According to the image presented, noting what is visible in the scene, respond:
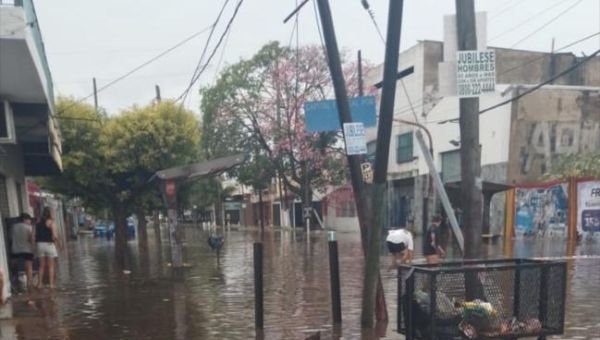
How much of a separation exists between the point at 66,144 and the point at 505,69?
1054 inches

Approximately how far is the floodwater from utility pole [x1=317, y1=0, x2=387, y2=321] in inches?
43.2

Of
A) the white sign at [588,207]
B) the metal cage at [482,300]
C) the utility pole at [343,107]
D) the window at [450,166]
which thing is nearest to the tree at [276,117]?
the window at [450,166]

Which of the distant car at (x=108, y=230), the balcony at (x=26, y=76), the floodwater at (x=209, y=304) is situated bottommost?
the distant car at (x=108, y=230)

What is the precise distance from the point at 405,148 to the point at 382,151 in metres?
32.1

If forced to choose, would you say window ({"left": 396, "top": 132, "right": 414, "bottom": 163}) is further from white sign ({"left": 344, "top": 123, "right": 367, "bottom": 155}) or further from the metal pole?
the metal pole

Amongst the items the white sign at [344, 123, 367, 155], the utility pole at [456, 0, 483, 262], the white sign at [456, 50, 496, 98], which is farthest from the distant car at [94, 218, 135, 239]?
the white sign at [456, 50, 496, 98]

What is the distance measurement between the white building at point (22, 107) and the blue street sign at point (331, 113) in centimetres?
407

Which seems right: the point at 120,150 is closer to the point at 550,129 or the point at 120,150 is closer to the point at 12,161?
the point at 12,161

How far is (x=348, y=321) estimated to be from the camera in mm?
9633

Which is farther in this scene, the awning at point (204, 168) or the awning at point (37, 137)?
the awning at point (204, 168)

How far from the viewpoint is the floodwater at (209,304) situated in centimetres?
924

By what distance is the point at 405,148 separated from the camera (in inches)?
1575

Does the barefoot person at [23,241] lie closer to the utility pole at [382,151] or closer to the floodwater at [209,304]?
the floodwater at [209,304]

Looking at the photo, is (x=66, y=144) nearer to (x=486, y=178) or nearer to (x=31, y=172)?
(x=31, y=172)
